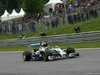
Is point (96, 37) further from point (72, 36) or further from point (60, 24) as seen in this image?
point (60, 24)

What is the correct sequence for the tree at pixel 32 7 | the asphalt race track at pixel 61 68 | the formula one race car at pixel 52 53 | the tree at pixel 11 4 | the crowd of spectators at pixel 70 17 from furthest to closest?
the tree at pixel 11 4 < the tree at pixel 32 7 < the crowd of spectators at pixel 70 17 < the formula one race car at pixel 52 53 < the asphalt race track at pixel 61 68

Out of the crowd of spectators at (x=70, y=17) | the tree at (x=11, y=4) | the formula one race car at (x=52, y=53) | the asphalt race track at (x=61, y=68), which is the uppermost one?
the tree at (x=11, y=4)

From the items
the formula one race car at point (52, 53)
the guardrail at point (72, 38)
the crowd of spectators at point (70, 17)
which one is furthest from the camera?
the crowd of spectators at point (70, 17)

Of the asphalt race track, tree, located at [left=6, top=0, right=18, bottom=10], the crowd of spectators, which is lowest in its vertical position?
the asphalt race track

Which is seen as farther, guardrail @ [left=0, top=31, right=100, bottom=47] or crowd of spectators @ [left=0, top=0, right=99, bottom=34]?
crowd of spectators @ [left=0, top=0, right=99, bottom=34]

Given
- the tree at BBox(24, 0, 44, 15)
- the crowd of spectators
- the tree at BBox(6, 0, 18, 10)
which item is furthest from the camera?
the tree at BBox(6, 0, 18, 10)

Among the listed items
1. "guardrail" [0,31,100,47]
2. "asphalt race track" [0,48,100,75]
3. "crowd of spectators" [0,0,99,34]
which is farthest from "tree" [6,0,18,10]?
"asphalt race track" [0,48,100,75]

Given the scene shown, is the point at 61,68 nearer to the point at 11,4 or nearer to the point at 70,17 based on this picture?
the point at 70,17

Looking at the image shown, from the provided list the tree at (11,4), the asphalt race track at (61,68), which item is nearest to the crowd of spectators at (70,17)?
the asphalt race track at (61,68)

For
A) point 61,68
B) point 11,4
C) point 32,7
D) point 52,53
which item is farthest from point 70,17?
point 11,4

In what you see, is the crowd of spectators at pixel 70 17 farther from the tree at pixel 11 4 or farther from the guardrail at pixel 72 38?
the tree at pixel 11 4

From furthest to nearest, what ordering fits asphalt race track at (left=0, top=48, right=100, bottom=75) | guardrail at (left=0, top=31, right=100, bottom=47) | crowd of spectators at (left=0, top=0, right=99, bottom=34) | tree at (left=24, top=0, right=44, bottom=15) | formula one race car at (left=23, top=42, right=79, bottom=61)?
tree at (left=24, top=0, right=44, bottom=15), crowd of spectators at (left=0, top=0, right=99, bottom=34), guardrail at (left=0, top=31, right=100, bottom=47), formula one race car at (left=23, top=42, right=79, bottom=61), asphalt race track at (left=0, top=48, right=100, bottom=75)

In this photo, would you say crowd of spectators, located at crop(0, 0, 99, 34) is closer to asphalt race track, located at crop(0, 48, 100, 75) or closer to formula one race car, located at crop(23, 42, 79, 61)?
formula one race car, located at crop(23, 42, 79, 61)

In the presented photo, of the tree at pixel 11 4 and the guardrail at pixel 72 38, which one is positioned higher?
the tree at pixel 11 4
